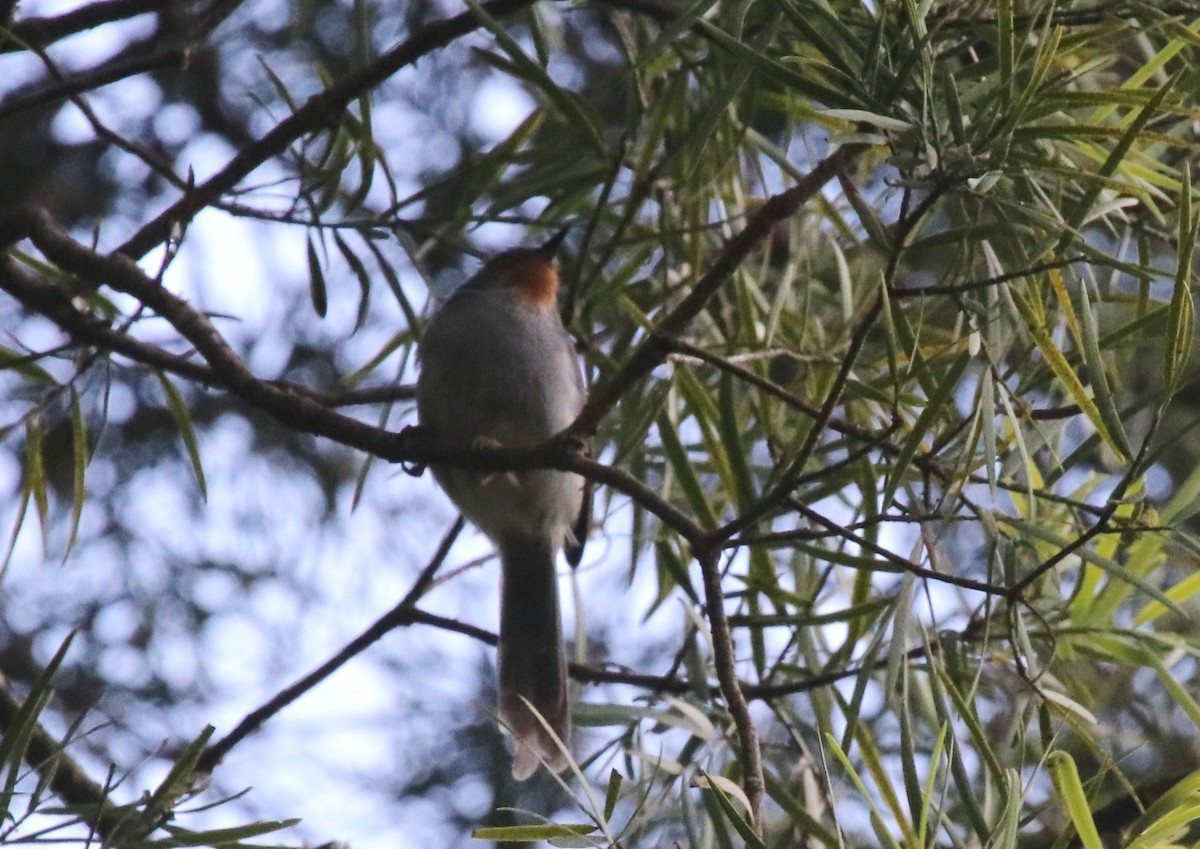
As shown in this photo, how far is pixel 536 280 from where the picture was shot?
138 inches

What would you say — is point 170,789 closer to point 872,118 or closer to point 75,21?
point 872,118

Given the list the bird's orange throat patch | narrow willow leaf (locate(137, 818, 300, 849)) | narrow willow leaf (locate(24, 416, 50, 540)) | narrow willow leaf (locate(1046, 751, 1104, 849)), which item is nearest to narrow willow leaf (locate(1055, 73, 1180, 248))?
narrow willow leaf (locate(1046, 751, 1104, 849))

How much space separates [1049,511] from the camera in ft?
8.36

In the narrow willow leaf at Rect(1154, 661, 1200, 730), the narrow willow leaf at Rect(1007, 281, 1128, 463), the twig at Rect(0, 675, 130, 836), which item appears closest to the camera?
the narrow willow leaf at Rect(1007, 281, 1128, 463)

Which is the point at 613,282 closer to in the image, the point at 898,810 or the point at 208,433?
the point at 898,810

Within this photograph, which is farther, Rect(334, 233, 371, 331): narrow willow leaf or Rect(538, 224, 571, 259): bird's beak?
Rect(538, 224, 571, 259): bird's beak

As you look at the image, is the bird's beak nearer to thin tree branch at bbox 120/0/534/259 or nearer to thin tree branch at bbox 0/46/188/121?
thin tree branch at bbox 120/0/534/259

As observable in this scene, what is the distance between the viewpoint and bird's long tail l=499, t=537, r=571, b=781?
303 cm

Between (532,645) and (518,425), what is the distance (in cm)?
48

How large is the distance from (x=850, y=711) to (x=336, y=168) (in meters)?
1.30

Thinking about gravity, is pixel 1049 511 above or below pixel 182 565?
below

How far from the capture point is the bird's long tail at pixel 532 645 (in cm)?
303

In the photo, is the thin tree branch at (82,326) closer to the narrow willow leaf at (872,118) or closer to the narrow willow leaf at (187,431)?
the narrow willow leaf at (187,431)

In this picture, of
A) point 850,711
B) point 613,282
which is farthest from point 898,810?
point 613,282
